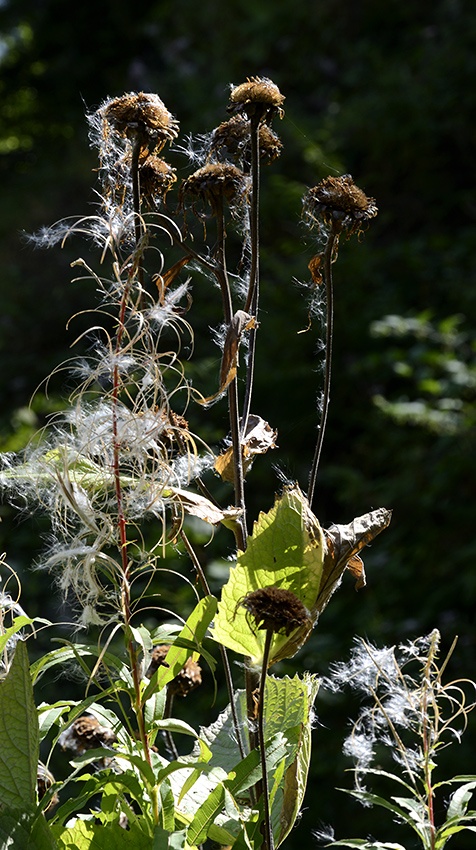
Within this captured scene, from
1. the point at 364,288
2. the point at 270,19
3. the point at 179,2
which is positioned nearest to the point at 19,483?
the point at 364,288

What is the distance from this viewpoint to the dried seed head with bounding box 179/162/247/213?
16.7 inches

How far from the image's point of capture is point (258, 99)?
40cm

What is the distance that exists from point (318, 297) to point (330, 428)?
1888 millimetres

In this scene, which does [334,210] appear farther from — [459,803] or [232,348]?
[459,803]

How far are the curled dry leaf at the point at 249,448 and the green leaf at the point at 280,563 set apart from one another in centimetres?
5

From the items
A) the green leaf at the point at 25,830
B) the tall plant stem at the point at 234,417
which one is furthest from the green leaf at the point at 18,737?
the tall plant stem at the point at 234,417

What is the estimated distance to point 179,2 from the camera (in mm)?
3979

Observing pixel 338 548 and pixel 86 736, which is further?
pixel 86 736

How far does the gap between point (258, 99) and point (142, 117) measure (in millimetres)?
62

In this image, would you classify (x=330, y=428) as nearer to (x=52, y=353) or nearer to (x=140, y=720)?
(x=52, y=353)

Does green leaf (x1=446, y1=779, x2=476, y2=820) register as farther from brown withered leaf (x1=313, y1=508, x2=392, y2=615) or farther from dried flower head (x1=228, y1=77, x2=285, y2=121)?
dried flower head (x1=228, y1=77, x2=285, y2=121)

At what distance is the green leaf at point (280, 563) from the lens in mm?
374

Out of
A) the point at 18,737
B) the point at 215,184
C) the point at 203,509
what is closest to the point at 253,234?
the point at 215,184

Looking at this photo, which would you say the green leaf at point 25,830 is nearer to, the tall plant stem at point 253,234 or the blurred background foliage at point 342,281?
the tall plant stem at point 253,234
